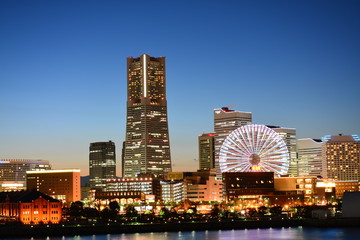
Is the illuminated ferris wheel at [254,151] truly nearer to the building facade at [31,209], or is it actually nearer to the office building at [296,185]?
the office building at [296,185]

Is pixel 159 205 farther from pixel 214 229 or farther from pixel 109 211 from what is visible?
pixel 214 229

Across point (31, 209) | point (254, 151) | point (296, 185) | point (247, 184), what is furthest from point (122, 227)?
point (296, 185)

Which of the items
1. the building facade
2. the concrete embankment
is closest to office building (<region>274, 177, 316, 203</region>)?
the concrete embankment

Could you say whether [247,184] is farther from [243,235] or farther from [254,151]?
[243,235]

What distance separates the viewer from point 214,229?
422 ft

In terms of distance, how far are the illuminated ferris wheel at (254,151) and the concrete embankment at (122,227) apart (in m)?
33.0

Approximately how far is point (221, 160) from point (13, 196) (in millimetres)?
55323

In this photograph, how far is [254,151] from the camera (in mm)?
170500

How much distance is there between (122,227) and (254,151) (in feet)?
186

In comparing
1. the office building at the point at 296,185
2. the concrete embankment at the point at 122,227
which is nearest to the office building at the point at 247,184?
the office building at the point at 296,185

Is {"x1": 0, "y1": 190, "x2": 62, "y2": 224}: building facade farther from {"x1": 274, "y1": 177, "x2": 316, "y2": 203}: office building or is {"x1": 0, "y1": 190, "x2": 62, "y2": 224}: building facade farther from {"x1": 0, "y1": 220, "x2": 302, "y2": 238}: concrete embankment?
{"x1": 274, "y1": 177, "x2": 316, "y2": 203}: office building

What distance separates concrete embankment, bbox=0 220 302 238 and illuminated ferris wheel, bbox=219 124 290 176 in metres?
33.0

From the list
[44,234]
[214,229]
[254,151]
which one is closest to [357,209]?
[214,229]

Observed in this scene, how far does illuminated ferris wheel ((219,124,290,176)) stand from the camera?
168 m
